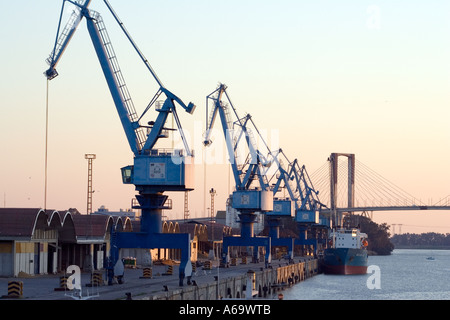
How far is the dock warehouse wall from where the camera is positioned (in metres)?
58.9

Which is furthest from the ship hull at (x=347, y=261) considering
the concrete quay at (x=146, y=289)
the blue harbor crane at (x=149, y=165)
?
the blue harbor crane at (x=149, y=165)

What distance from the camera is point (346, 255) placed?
154 metres

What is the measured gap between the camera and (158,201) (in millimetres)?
76062

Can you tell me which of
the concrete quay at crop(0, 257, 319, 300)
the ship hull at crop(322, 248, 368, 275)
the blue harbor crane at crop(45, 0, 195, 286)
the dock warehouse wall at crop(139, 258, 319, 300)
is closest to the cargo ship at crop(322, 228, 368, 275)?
the ship hull at crop(322, 248, 368, 275)

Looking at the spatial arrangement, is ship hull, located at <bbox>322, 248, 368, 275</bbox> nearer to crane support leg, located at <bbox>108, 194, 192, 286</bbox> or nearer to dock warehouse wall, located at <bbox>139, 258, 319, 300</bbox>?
dock warehouse wall, located at <bbox>139, 258, 319, 300</bbox>

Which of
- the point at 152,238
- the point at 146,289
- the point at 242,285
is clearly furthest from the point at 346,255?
the point at 146,289

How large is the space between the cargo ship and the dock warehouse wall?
15.3 feet

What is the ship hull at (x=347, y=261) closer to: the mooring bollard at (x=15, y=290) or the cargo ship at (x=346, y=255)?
the cargo ship at (x=346, y=255)

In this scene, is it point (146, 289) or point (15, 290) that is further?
point (146, 289)

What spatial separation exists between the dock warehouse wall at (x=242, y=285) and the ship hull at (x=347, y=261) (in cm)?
494

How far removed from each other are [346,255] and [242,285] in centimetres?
7267

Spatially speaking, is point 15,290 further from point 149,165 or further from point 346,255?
point 346,255

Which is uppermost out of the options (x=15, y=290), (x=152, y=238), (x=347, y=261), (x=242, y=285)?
(x=152, y=238)
